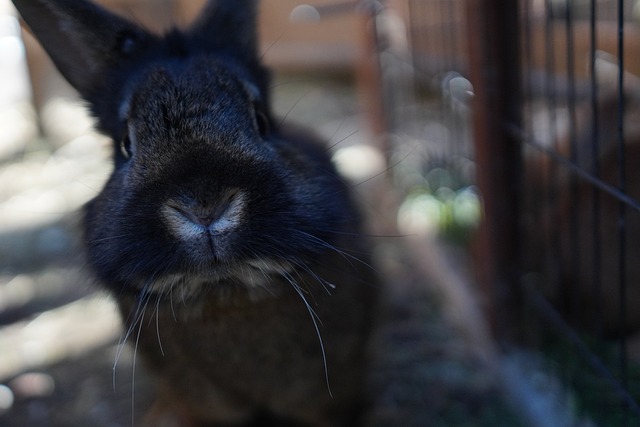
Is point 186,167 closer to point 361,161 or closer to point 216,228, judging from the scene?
point 216,228

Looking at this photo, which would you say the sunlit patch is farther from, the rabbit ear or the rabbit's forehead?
the rabbit's forehead

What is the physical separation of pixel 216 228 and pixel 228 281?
0.31 metres

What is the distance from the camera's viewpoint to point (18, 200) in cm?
570

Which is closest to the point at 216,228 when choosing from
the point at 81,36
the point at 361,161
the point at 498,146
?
the point at 81,36

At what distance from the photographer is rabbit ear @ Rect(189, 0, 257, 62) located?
9.33ft

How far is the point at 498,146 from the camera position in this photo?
3010mm

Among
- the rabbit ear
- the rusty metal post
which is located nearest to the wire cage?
the rusty metal post

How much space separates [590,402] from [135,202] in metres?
1.86

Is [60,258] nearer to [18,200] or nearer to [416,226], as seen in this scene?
[18,200]

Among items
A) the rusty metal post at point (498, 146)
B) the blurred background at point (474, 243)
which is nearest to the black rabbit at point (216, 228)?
the blurred background at point (474, 243)

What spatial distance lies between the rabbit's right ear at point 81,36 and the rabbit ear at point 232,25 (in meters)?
0.29

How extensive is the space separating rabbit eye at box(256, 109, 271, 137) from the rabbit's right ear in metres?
0.54

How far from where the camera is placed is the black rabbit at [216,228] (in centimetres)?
196

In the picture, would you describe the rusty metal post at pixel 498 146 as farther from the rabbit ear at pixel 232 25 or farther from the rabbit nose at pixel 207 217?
the rabbit nose at pixel 207 217
